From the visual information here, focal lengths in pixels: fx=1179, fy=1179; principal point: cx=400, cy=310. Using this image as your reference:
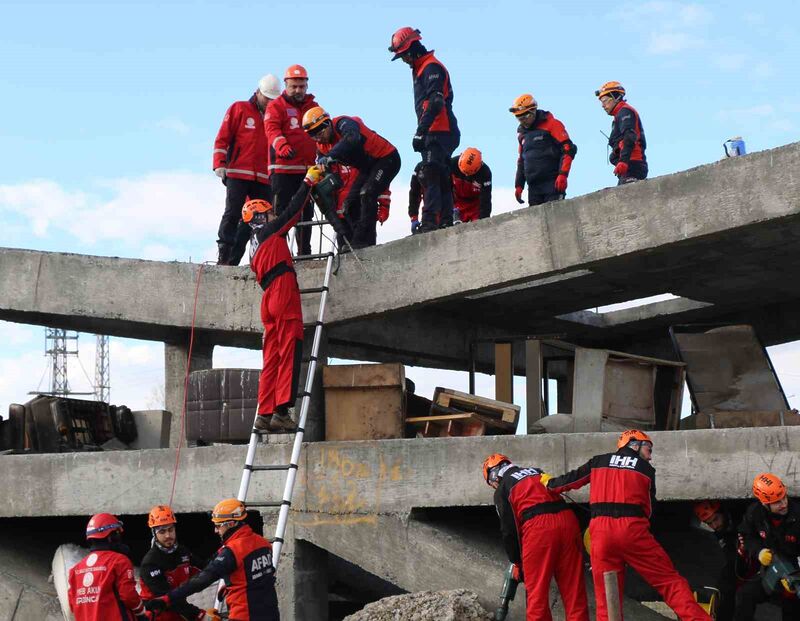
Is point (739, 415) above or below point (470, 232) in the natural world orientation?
below

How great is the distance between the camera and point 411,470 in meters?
11.1

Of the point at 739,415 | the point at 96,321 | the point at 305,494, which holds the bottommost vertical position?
the point at 305,494

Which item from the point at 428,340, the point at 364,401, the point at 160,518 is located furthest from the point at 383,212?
the point at 160,518

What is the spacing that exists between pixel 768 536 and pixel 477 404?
10.7ft

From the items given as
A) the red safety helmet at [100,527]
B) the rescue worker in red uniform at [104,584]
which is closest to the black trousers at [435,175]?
the red safety helmet at [100,527]

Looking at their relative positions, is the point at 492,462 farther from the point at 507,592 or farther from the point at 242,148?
the point at 242,148

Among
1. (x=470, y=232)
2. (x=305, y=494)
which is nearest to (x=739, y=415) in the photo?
(x=470, y=232)

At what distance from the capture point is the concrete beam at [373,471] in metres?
9.91

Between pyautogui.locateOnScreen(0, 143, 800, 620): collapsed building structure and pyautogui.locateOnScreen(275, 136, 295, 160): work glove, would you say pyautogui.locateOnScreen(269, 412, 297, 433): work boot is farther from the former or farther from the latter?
pyautogui.locateOnScreen(275, 136, 295, 160): work glove

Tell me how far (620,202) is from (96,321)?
20.2 ft

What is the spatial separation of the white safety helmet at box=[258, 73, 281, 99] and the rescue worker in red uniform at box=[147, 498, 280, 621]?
5.70 metres

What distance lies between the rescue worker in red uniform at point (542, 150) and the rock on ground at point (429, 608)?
438 centimetres

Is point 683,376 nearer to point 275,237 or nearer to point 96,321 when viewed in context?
point 275,237

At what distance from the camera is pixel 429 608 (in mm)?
9938
